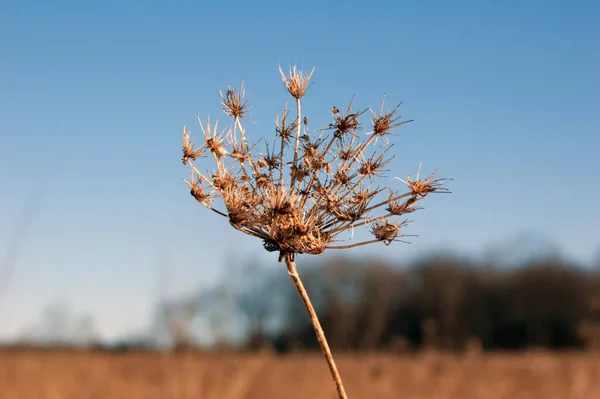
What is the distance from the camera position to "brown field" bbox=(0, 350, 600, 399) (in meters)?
11.2

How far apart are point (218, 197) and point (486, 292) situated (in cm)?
5768

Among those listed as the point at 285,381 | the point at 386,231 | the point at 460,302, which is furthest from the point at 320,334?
the point at 460,302

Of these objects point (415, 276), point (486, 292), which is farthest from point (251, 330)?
point (486, 292)

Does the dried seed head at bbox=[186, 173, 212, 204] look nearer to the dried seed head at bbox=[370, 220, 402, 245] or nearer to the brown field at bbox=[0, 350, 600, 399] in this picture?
the dried seed head at bbox=[370, 220, 402, 245]

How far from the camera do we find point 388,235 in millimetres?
1891

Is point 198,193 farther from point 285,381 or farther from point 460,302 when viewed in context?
point 460,302

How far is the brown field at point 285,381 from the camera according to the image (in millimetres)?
11242

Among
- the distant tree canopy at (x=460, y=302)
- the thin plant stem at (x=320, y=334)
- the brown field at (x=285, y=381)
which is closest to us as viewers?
the thin plant stem at (x=320, y=334)

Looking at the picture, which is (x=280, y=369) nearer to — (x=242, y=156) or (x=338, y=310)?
(x=242, y=156)

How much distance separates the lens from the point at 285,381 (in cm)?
1606

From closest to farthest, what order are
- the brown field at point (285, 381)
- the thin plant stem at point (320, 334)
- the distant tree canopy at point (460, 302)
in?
the thin plant stem at point (320, 334) → the brown field at point (285, 381) → the distant tree canopy at point (460, 302)

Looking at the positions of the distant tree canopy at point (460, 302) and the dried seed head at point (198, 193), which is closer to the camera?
the dried seed head at point (198, 193)

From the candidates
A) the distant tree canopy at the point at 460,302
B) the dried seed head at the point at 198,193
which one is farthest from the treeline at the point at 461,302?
the dried seed head at the point at 198,193

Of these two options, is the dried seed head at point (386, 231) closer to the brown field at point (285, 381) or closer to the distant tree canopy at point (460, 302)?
the brown field at point (285, 381)
